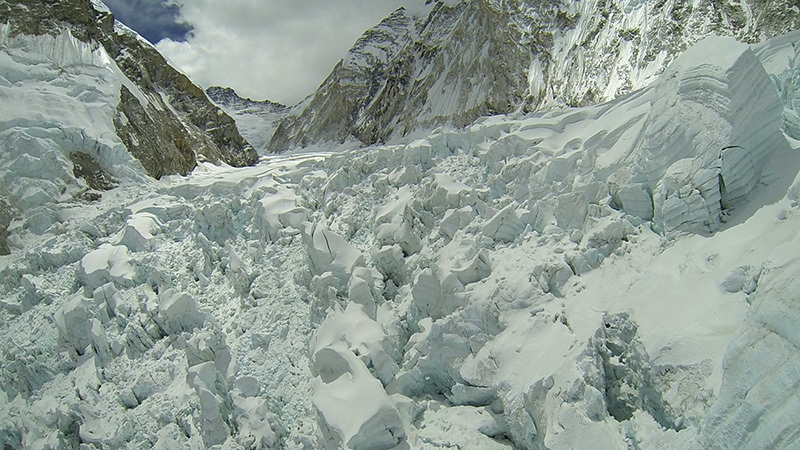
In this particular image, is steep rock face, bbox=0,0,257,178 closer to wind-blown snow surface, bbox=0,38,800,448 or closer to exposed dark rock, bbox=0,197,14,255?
exposed dark rock, bbox=0,197,14,255

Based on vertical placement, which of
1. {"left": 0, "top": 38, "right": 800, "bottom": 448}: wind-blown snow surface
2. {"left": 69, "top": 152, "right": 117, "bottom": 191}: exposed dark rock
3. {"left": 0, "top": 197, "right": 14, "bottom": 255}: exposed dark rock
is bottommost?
{"left": 0, "top": 38, "right": 800, "bottom": 448}: wind-blown snow surface

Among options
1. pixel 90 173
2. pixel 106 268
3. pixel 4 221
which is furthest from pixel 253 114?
pixel 106 268

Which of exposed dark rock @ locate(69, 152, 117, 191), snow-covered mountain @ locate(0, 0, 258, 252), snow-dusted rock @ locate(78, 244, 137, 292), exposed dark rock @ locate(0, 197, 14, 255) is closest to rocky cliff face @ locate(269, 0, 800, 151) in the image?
snow-covered mountain @ locate(0, 0, 258, 252)

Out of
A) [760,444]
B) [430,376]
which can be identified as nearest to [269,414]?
[430,376]

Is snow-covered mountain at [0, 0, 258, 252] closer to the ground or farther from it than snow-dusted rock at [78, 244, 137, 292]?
farther from it

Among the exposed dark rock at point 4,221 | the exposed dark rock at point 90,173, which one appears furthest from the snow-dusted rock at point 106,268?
the exposed dark rock at point 90,173

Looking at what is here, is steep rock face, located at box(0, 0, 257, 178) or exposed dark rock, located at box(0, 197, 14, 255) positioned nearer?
exposed dark rock, located at box(0, 197, 14, 255)

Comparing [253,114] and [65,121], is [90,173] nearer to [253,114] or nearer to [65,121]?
[65,121]
